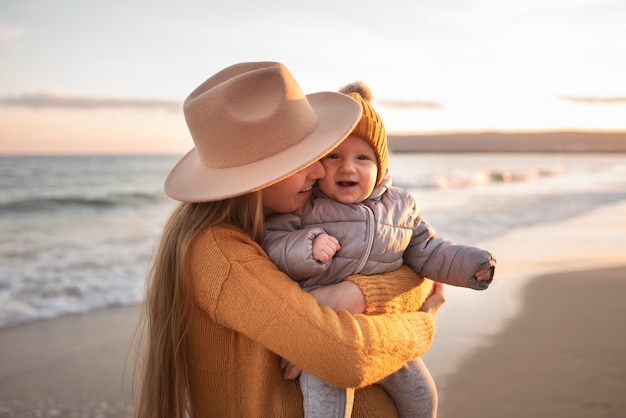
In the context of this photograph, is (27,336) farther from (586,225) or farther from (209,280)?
(586,225)

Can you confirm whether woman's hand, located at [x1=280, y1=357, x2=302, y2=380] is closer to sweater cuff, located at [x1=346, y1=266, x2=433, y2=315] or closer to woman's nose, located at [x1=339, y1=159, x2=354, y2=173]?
sweater cuff, located at [x1=346, y1=266, x2=433, y2=315]

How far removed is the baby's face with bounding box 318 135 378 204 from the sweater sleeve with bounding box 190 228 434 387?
0.50 m

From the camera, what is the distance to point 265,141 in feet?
5.85

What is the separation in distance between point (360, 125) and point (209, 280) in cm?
85

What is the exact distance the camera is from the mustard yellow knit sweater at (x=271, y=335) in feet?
5.30

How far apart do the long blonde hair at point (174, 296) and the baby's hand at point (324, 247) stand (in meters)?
0.20

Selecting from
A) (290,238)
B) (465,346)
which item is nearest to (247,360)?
(290,238)

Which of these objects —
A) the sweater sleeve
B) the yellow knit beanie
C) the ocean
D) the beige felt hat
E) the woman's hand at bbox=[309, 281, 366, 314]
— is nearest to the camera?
the sweater sleeve

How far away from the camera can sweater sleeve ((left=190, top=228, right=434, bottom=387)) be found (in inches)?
63.2

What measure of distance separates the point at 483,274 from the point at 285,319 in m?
0.98

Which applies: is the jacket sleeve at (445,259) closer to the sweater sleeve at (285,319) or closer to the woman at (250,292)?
the woman at (250,292)

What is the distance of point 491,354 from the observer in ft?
14.4

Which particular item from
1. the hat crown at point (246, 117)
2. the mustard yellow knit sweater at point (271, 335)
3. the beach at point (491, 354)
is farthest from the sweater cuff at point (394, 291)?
the beach at point (491, 354)

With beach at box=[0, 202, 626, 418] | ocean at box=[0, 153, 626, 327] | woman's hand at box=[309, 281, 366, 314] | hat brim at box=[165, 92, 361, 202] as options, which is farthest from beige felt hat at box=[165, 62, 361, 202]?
beach at box=[0, 202, 626, 418]
